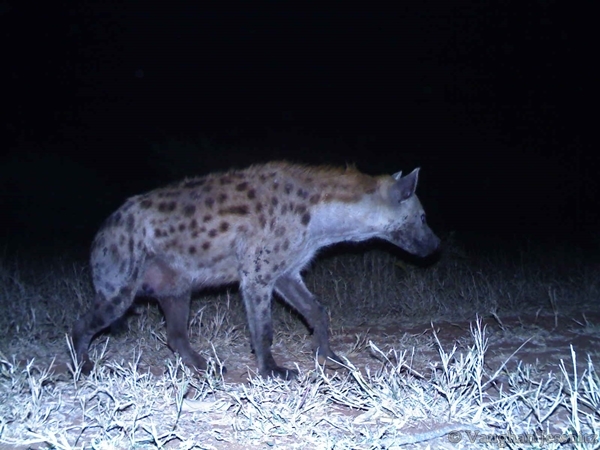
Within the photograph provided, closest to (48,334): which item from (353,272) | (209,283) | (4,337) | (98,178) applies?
(4,337)

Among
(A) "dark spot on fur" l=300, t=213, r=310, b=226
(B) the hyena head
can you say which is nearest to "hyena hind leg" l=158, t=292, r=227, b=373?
(A) "dark spot on fur" l=300, t=213, r=310, b=226

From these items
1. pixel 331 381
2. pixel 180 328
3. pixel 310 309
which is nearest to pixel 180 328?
pixel 180 328

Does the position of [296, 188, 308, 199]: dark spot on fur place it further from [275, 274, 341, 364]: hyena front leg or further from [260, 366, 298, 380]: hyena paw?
[260, 366, 298, 380]: hyena paw

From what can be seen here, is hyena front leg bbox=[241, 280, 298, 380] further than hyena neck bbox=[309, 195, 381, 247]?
No

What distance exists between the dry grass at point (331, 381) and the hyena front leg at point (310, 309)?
11 cm

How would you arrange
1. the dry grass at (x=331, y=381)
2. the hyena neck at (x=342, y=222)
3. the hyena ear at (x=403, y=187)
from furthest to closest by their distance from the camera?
the hyena ear at (x=403, y=187)
the hyena neck at (x=342, y=222)
the dry grass at (x=331, y=381)

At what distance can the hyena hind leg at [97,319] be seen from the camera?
3498 mm

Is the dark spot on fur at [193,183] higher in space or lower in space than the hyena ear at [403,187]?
higher

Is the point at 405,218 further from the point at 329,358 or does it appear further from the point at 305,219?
the point at 329,358

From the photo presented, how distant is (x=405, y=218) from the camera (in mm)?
4023

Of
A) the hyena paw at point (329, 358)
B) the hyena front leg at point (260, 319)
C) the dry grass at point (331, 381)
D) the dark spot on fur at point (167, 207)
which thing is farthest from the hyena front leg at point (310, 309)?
the dark spot on fur at point (167, 207)

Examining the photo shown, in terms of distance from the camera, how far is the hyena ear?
394 cm

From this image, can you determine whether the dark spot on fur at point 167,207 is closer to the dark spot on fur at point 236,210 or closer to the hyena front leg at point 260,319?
the dark spot on fur at point 236,210

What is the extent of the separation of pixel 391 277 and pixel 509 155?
30.1 ft
